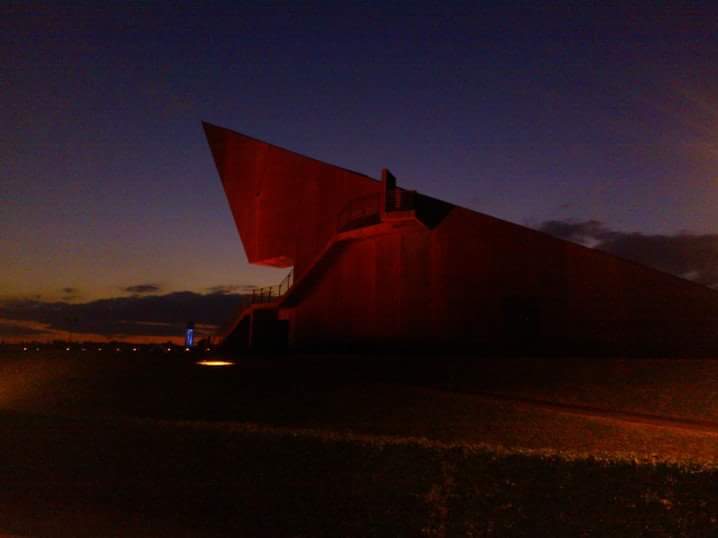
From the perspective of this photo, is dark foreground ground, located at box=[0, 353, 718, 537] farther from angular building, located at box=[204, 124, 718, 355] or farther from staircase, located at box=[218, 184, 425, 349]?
staircase, located at box=[218, 184, 425, 349]

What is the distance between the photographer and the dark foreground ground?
24.0ft

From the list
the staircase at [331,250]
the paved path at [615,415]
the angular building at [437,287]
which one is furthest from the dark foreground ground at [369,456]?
the staircase at [331,250]

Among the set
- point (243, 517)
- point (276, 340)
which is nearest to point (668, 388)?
point (243, 517)

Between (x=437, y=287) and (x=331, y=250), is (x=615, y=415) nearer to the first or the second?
(x=437, y=287)

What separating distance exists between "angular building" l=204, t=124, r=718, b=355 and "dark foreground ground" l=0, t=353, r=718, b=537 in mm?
3346

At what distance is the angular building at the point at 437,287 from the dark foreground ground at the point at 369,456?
11.0ft

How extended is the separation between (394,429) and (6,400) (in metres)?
11.0

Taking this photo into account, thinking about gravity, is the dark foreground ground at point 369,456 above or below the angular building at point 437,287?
below

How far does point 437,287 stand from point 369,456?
16.9 m

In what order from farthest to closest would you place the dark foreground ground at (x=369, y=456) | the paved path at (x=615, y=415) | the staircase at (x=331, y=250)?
A: the staircase at (x=331, y=250)
the paved path at (x=615, y=415)
the dark foreground ground at (x=369, y=456)

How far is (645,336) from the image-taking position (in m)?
21.3

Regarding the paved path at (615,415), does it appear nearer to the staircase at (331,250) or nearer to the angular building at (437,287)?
the angular building at (437,287)

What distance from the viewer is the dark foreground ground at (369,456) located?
7312mm

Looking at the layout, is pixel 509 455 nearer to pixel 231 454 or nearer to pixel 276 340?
pixel 231 454
